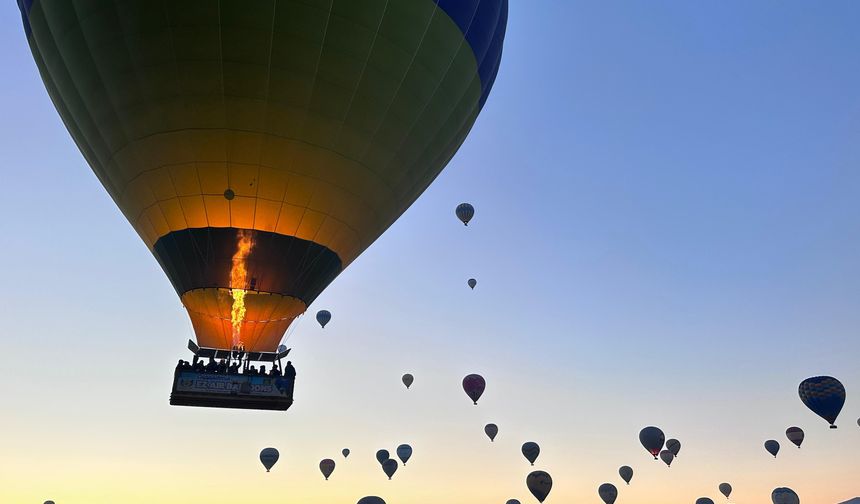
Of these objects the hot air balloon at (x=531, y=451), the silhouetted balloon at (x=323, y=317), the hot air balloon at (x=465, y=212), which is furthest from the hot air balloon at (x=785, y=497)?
the silhouetted balloon at (x=323, y=317)

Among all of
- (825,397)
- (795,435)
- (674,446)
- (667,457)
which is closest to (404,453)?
(667,457)

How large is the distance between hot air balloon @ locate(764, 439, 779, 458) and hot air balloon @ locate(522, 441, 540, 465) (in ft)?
37.4

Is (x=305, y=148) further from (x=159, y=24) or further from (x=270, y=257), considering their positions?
(x=159, y=24)

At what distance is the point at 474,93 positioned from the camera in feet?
40.1

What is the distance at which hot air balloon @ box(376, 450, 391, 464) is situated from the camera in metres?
25.6

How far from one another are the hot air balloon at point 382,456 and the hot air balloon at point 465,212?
430 inches

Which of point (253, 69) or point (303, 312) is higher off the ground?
point (253, 69)

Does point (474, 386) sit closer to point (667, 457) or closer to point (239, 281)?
point (667, 457)

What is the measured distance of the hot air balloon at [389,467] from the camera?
2470 centimetres

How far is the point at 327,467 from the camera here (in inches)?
906

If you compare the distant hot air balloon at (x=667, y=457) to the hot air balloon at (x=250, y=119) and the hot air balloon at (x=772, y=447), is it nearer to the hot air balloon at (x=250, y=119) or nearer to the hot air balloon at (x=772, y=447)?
the hot air balloon at (x=772, y=447)

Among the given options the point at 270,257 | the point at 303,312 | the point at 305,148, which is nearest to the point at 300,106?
the point at 305,148

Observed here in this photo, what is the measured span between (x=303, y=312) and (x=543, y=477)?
1430 centimetres

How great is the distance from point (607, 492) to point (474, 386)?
861 cm
